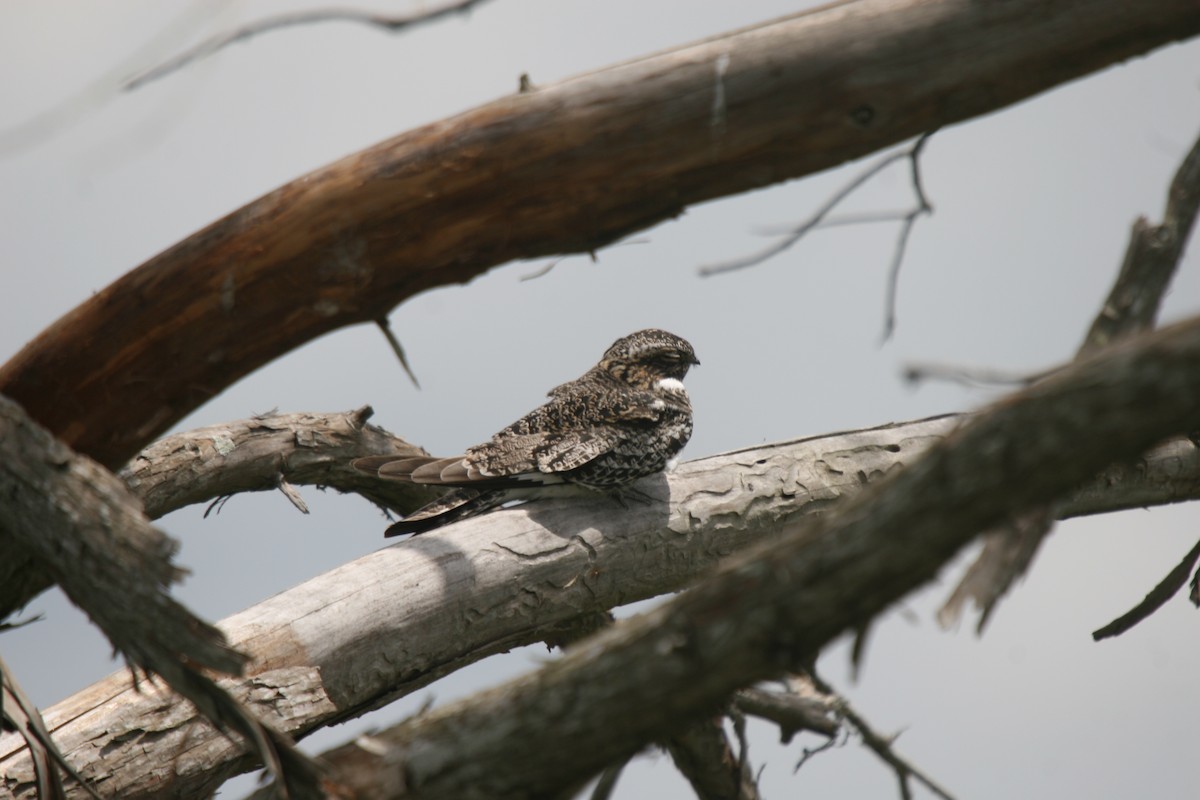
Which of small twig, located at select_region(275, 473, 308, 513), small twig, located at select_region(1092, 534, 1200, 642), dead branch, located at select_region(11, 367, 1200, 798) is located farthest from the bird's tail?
small twig, located at select_region(1092, 534, 1200, 642)

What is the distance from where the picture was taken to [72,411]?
343 centimetres

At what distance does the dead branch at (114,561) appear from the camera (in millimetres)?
2990

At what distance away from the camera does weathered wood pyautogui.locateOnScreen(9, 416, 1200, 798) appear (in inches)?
Result: 156

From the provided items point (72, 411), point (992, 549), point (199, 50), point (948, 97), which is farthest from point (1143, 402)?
point (72, 411)

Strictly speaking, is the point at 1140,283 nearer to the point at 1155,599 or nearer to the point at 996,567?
the point at 996,567

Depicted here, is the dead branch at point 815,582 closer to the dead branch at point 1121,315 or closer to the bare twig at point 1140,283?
the dead branch at point 1121,315

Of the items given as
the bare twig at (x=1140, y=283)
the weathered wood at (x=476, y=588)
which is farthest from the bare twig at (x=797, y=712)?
the weathered wood at (x=476, y=588)

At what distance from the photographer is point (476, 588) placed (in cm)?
479

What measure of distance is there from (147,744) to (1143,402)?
3409 millimetres

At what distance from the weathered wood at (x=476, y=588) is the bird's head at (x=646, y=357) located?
0.94m

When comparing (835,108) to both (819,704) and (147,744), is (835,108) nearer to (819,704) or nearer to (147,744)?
(819,704)

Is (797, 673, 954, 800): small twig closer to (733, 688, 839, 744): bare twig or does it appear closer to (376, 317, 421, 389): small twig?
(733, 688, 839, 744): bare twig

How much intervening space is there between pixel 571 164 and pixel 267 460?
331 centimetres

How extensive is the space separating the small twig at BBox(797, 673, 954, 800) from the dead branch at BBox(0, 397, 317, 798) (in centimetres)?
141
